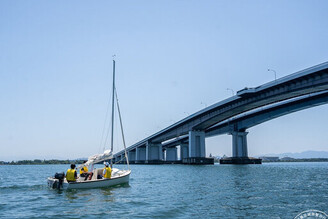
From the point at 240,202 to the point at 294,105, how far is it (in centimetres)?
6911

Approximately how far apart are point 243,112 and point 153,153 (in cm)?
5858

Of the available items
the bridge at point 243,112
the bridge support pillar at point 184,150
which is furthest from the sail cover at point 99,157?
the bridge support pillar at point 184,150

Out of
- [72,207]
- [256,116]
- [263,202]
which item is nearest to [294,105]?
[256,116]

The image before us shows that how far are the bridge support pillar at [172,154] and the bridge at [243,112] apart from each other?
6.94 metres

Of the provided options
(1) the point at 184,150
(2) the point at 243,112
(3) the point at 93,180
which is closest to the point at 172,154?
(1) the point at 184,150

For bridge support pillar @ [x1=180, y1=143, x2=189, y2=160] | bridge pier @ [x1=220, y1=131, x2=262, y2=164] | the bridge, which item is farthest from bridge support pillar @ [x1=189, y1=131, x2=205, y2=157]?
bridge support pillar @ [x1=180, y1=143, x2=189, y2=160]

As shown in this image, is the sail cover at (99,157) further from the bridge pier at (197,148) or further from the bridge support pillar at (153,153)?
the bridge support pillar at (153,153)

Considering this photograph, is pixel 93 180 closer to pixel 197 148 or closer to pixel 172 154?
pixel 197 148

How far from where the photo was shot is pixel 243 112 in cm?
8438

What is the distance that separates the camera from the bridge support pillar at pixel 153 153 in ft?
431

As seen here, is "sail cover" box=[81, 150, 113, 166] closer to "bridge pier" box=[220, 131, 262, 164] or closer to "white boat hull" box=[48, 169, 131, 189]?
"white boat hull" box=[48, 169, 131, 189]

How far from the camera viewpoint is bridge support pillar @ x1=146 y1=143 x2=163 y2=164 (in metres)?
132

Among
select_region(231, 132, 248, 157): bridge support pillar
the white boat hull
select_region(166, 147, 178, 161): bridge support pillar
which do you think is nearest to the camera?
the white boat hull

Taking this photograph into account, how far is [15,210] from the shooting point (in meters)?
16.1
